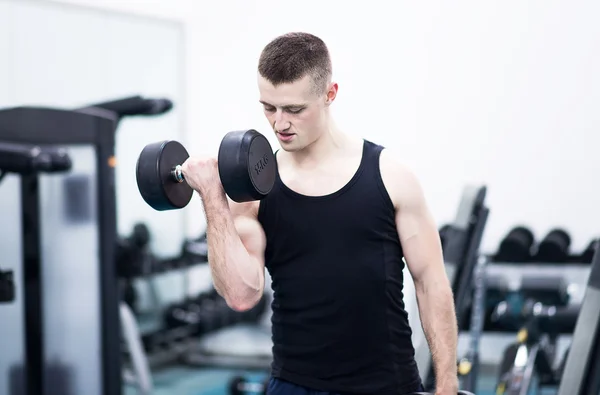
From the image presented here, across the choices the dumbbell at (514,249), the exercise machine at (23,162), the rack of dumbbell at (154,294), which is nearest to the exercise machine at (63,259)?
the exercise machine at (23,162)

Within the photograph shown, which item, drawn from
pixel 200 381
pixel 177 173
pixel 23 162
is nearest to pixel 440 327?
pixel 177 173

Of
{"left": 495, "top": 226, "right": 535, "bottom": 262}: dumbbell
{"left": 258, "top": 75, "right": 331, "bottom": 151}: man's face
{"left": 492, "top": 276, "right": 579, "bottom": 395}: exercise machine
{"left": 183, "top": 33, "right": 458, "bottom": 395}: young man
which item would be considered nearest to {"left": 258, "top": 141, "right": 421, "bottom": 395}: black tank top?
{"left": 183, "top": 33, "right": 458, "bottom": 395}: young man

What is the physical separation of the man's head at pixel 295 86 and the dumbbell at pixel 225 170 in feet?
0.25

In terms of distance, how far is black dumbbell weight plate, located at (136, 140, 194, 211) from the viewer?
172cm

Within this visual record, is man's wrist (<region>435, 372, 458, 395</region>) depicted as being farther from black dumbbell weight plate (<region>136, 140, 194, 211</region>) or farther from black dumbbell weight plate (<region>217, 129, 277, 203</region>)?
black dumbbell weight plate (<region>136, 140, 194, 211</region>)

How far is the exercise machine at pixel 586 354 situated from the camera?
93.9 inches

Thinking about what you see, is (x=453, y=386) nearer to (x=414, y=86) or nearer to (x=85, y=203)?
(x=85, y=203)

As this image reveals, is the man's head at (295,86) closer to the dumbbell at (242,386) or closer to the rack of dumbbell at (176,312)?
the dumbbell at (242,386)

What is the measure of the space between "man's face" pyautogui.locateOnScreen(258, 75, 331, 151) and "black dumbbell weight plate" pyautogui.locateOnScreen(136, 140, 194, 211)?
240 millimetres

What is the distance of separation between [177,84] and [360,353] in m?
4.31

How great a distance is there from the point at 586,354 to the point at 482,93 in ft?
9.60

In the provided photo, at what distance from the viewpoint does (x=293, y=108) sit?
1763 millimetres

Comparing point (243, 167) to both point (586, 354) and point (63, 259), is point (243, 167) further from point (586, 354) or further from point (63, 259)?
point (63, 259)

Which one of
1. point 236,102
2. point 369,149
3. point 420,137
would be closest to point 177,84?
point 236,102
